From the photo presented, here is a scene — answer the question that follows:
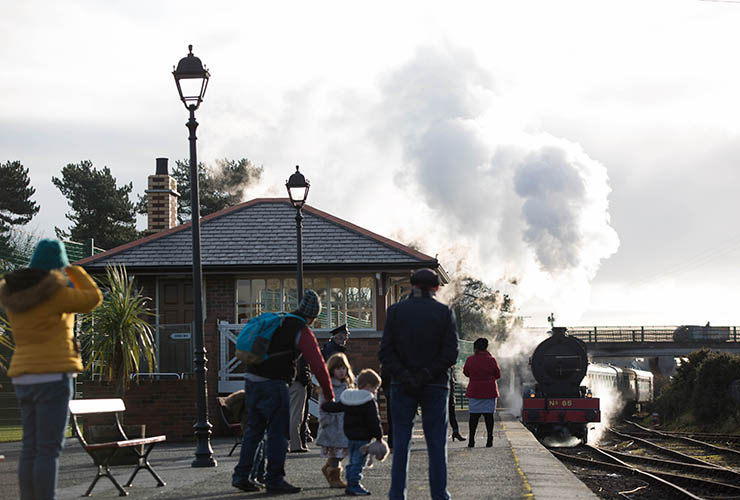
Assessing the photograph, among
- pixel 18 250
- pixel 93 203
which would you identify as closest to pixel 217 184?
pixel 93 203

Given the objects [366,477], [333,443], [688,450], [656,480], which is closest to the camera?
[333,443]

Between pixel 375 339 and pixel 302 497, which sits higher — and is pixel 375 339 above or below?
above

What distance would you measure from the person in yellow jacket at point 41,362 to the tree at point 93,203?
53.2 meters

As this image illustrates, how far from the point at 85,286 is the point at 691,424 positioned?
3123 cm

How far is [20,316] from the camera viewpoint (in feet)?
20.2

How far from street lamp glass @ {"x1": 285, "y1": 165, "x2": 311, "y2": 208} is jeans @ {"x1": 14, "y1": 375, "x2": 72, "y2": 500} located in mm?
11692

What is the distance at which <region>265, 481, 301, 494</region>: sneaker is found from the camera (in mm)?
8836

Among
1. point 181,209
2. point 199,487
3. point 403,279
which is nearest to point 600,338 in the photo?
point 181,209

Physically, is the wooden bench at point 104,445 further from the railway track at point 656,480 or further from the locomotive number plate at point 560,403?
the locomotive number plate at point 560,403

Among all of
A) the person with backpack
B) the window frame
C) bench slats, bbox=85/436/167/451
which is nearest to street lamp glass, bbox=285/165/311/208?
the window frame

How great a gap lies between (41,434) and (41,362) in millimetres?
424

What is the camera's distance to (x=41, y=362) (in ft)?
20.0

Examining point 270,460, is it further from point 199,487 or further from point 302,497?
point 199,487

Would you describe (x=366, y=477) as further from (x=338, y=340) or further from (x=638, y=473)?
(x=638, y=473)
